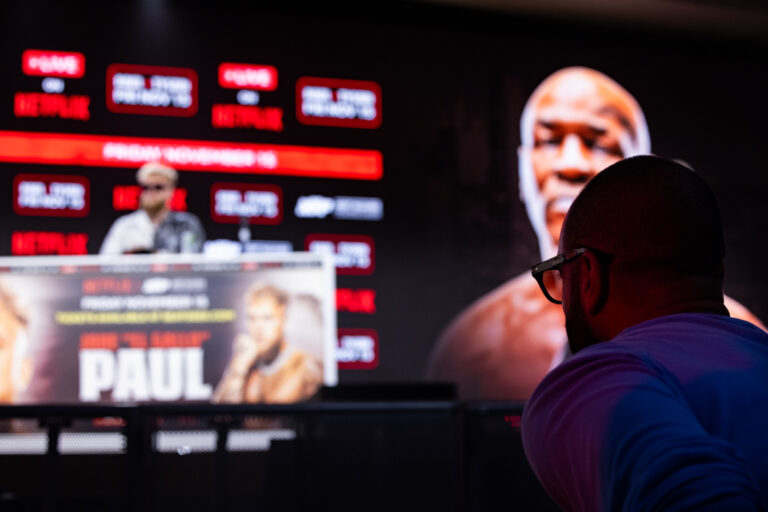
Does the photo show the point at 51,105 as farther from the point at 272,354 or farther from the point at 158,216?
the point at 272,354

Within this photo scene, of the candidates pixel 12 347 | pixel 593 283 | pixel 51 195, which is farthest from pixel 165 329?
pixel 593 283

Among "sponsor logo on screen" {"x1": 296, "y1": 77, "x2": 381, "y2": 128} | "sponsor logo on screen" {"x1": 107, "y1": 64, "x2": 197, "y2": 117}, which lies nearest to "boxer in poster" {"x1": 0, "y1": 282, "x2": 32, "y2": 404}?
"sponsor logo on screen" {"x1": 107, "y1": 64, "x2": 197, "y2": 117}

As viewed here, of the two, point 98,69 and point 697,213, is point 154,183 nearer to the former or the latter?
point 98,69

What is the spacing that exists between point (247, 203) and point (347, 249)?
0.70 meters

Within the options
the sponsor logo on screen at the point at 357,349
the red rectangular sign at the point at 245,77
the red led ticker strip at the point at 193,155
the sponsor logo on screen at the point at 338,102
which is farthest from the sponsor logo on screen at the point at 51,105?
the sponsor logo on screen at the point at 357,349

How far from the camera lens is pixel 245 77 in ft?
17.9

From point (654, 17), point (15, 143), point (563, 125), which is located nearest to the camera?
point (15, 143)

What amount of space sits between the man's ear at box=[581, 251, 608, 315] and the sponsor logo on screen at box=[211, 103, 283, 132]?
4833mm

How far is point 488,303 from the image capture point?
225 inches

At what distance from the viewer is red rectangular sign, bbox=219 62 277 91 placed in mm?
5430

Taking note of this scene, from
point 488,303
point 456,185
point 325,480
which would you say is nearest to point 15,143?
point 456,185

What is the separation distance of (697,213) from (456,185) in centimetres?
501

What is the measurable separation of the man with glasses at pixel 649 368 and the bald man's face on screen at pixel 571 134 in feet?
16.8

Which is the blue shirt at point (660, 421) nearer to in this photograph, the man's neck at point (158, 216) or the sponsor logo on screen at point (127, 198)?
the man's neck at point (158, 216)
